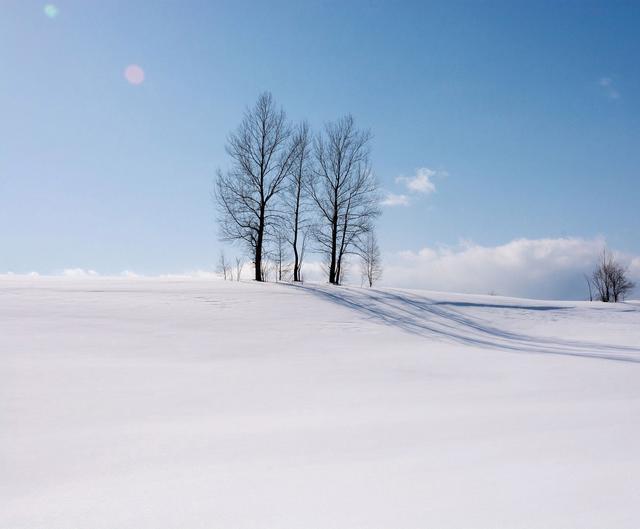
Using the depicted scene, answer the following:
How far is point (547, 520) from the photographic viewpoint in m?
2.83

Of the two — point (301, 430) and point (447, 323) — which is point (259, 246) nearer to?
point (447, 323)

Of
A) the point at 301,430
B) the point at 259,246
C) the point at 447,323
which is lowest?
the point at 301,430

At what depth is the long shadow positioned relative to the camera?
11.7 metres

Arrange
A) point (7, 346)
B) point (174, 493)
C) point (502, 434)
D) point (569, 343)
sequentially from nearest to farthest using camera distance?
point (174, 493) < point (502, 434) < point (7, 346) < point (569, 343)

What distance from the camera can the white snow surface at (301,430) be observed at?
118 inches

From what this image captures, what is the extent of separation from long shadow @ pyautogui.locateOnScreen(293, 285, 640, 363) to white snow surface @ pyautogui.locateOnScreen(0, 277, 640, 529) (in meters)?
0.42

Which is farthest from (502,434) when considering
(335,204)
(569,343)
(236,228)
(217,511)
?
(335,204)

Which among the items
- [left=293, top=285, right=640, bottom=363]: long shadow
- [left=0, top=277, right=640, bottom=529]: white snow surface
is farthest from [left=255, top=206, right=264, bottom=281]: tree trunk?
[left=0, top=277, right=640, bottom=529]: white snow surface

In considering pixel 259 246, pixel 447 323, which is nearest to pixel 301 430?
pixel 447 323

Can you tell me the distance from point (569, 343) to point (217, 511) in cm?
1329

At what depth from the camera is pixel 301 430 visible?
15.1 feet

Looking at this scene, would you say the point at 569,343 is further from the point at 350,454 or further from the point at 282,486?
the point at 282,486

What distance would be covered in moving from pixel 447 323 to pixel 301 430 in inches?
460

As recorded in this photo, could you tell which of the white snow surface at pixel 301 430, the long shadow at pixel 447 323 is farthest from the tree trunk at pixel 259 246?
the white snow surface at pixel 301 430
